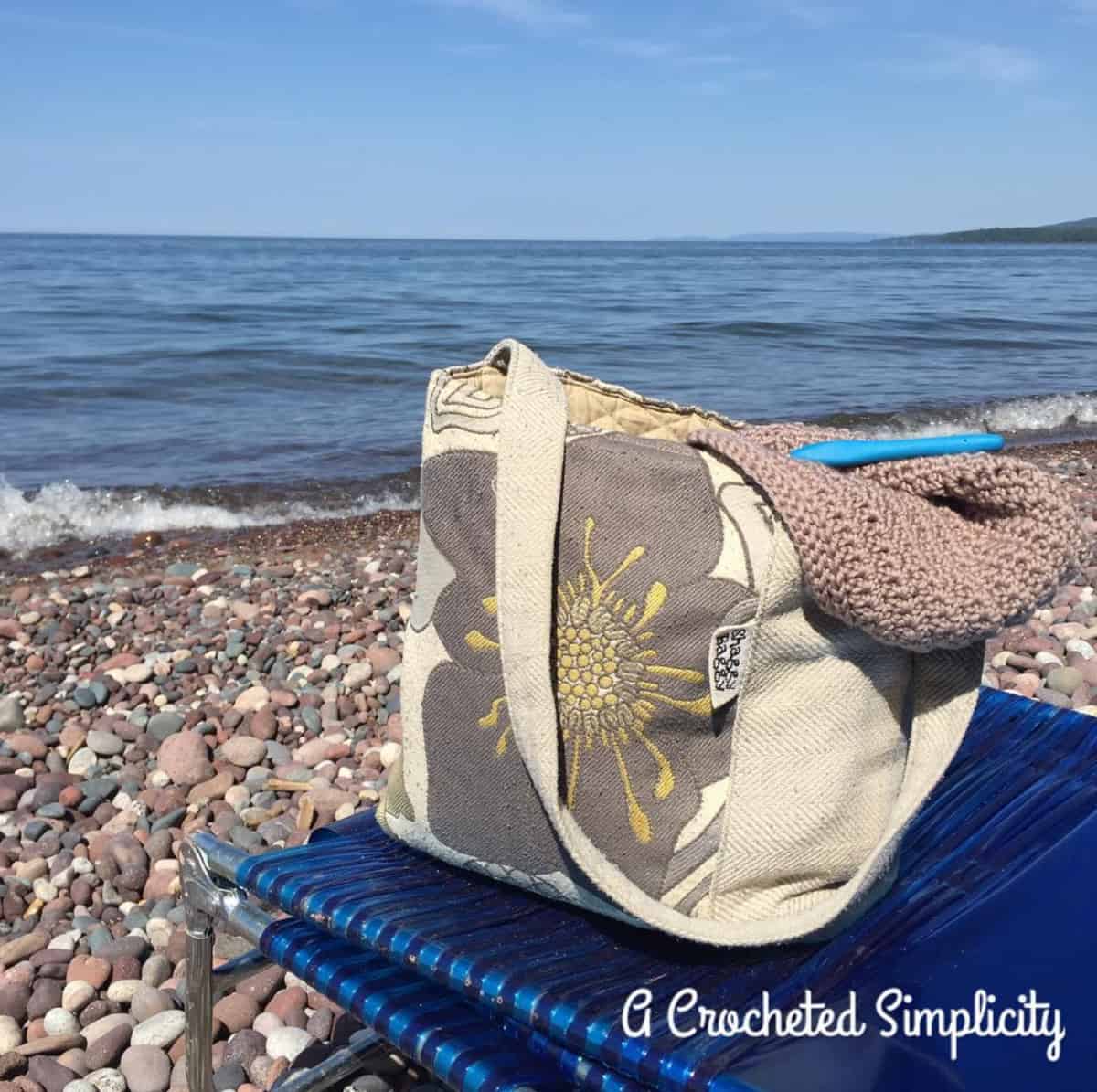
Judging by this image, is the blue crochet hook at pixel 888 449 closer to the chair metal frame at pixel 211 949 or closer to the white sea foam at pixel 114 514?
the chair metal frame at pixel 211 949

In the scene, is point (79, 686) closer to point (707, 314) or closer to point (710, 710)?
point (710, 710)

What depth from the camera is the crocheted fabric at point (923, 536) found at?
113cm

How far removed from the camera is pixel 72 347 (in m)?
11.7

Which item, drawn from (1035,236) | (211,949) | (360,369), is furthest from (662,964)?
(1035,236)

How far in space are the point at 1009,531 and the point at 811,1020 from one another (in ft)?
1.75

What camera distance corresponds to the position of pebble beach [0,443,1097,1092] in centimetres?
190

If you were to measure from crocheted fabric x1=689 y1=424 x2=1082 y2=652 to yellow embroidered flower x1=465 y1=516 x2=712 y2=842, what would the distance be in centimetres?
16

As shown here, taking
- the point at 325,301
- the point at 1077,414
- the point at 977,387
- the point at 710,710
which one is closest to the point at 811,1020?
the point at 710,710

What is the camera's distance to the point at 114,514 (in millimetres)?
5984

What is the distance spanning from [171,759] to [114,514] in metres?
3.52

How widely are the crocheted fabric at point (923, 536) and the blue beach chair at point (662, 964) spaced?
38 cm

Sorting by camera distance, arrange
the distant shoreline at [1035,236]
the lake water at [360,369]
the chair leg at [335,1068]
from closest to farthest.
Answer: the chair leg at [335,1068] → the lake water at [360,369] → the distant shoreline at [1035,236]

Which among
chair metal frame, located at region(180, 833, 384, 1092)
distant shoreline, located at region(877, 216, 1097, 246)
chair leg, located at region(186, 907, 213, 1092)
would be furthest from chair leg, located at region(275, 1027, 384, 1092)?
distant shoreline, located at region(877, 216, 1097, 246)

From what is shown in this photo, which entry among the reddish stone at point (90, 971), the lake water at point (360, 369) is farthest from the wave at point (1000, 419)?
the reddish stone at point (90, 971)
